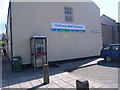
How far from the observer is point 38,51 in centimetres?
890

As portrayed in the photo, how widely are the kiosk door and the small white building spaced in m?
0.59

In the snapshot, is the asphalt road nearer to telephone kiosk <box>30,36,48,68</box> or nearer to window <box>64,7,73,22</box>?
telephone kiosk <box>30,36,48,68</box>

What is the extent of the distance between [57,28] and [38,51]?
2919 millimetres

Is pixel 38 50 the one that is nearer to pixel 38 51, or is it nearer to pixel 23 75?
pixel 38 51

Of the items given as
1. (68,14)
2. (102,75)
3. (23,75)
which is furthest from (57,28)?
(102,75)

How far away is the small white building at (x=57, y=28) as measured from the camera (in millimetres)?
8828

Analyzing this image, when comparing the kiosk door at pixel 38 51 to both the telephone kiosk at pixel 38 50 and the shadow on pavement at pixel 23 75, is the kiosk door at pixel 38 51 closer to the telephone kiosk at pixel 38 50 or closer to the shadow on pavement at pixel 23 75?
the telephone kiosk at pixel 38 50

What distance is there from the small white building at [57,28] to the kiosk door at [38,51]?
594 mm

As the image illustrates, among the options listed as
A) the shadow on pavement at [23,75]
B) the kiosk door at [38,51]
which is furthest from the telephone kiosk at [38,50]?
the shadow on pavement at [23,75]

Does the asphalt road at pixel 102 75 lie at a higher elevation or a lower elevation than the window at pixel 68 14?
lower

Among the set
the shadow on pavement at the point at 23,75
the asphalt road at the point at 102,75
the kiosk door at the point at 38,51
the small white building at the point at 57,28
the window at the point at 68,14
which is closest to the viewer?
the asphalt road at the point at 102,75

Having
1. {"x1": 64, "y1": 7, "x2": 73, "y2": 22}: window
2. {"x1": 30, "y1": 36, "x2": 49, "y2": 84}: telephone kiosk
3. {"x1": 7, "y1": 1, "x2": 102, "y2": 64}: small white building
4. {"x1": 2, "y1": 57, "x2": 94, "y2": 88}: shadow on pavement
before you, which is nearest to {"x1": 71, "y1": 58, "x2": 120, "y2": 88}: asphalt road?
{"x1": 2, "y1": 57, "x2": 94, "y2": 88}: shadow on pavement

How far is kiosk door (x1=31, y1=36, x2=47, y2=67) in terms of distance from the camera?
27.9 ft

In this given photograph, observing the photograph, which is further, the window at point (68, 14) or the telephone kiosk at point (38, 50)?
the window at point (68, 14)
